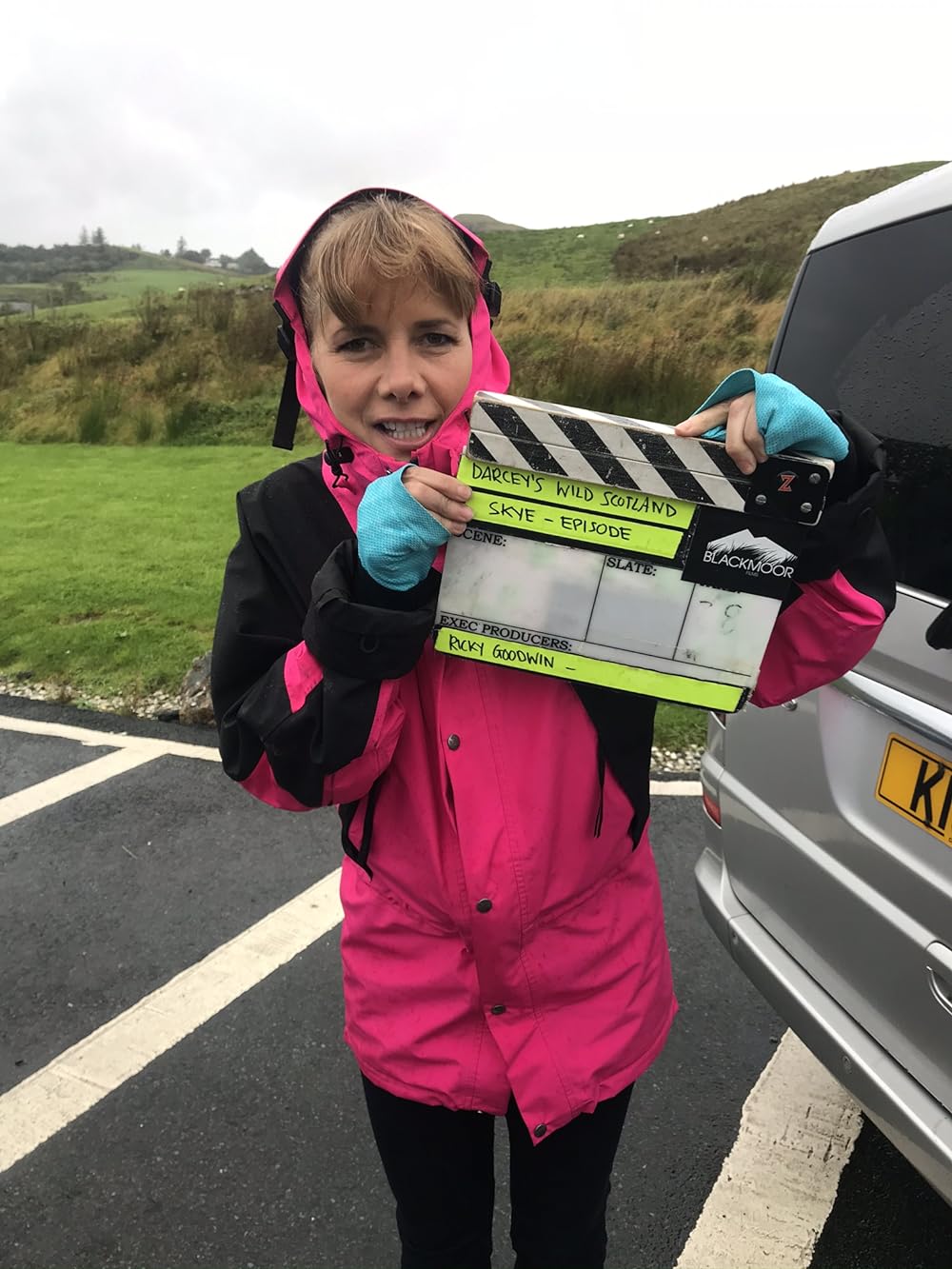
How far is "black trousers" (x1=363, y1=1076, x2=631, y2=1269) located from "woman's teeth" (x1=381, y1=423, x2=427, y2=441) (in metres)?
1.15

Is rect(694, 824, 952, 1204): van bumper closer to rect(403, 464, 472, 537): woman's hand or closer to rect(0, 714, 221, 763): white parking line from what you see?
rect(403, 464, 472, 537): woman's hand

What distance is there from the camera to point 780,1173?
2221 millimetres

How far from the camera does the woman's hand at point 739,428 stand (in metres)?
1.14

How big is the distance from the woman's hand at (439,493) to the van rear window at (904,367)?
1.04 metres

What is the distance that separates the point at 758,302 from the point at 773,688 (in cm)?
1582

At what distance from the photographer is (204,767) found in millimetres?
4383

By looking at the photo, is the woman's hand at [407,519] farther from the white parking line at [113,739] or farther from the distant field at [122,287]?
the distant field at [122,287]

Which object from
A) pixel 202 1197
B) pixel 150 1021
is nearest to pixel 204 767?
pixel 150 1021

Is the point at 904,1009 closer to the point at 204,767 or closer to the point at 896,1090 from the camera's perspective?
the point at 896,1090

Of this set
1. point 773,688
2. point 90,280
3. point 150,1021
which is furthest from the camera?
point 90,280

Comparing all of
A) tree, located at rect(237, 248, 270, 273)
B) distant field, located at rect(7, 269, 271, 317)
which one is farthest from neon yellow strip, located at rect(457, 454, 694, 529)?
tree, located at rect(237, 248, 270, 273)

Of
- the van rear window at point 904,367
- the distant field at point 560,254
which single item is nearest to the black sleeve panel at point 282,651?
the van rear window at point 904,367

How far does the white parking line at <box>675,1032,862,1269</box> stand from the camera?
2.03 meters

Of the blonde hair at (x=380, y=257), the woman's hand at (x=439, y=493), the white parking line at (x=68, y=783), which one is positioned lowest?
the white parking line at (x=68, y=783)
